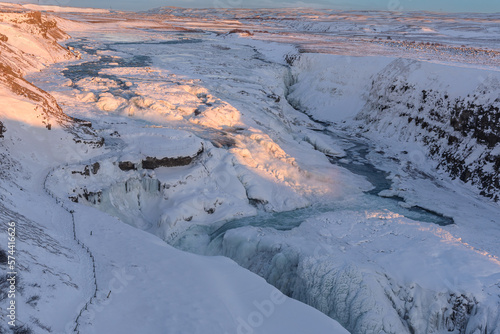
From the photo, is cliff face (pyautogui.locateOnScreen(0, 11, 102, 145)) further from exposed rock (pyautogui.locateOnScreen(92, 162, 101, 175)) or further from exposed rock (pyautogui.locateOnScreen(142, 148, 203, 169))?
exposed rock (pyautogui.locateOnScreen(142, 148, 203, 169))

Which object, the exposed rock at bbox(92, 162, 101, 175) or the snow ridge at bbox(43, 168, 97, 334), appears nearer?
the snow ridge at bbox(43, 168, 97, 334)

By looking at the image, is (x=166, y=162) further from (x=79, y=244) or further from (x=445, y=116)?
(x=445, y=116)

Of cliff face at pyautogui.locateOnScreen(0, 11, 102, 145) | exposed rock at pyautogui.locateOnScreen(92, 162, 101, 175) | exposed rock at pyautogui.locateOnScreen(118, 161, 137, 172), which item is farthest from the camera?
cliff face at pyautogui.locateOnScreen(0, 11, 102, 145)

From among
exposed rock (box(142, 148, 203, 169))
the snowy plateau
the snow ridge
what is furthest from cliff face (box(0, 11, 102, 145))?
the snow ridge

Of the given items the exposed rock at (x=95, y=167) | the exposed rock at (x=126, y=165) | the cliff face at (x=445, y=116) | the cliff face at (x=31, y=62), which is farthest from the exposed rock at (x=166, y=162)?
the cliff face at (x=445, y=116)

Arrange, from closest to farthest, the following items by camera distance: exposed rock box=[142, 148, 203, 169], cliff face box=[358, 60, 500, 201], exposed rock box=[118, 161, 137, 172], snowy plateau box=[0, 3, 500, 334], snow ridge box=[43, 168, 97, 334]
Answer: snow ridge box=[43, 168, 97, 334] → snowy plateau box=[0, 3, 500, 334] → exposed rock box=[118, 161, 137, 172] → exposed rock box=[142, 148, 203, 169] → cliff face box=[358, 60, 500, 201]

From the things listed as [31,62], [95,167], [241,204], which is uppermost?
[31,62]

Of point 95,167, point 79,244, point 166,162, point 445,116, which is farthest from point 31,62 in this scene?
point 445,116

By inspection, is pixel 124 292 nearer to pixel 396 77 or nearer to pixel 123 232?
pixel 123 232

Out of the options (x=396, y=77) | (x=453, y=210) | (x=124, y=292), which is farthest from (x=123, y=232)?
(x=396, y=77)
